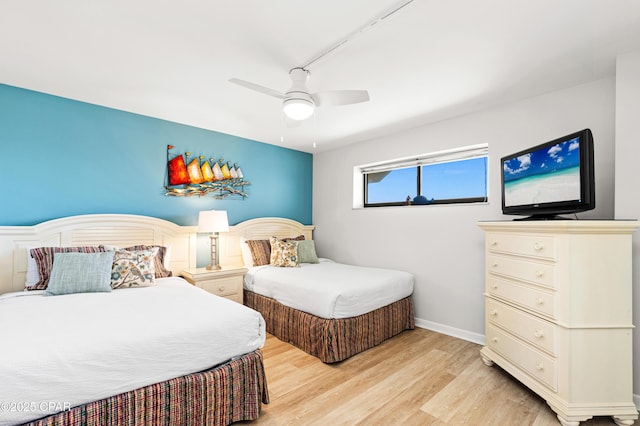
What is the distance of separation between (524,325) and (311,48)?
8.12 feet

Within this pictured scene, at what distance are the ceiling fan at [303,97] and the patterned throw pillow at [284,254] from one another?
207cm

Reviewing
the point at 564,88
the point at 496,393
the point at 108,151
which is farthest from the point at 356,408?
the point at 108,151

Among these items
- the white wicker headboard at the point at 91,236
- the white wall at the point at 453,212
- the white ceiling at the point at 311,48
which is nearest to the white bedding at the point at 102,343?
the white wicker headboard at the point at 91,236

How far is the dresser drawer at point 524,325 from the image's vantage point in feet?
6.42

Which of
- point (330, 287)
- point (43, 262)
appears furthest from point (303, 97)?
point (43, 262)

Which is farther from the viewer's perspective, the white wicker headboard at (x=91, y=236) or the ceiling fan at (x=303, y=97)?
the white wicker headboard at (x=91, y=236)

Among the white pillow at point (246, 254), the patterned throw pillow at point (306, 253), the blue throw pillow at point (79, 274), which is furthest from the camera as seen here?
the patterned throw pillow at point (306, 253)

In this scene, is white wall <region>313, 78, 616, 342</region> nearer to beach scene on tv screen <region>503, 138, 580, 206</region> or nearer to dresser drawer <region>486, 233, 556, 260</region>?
beach scene on tv screen <region>503, 138, 580, 206</region>

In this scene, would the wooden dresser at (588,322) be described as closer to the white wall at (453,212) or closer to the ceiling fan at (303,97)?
the white wall at (453,212)

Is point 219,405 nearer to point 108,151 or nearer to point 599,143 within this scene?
point 108,151

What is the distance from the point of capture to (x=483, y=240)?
304 cm

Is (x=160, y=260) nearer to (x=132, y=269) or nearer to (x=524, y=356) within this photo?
(x=132, y=269)

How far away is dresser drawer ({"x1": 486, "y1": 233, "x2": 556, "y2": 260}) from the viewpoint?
6.50ft

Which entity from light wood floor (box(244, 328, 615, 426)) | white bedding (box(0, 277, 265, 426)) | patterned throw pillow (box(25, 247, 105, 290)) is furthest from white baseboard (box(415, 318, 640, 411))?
patterned throw pillow (box(25, 247, 105, 290))
